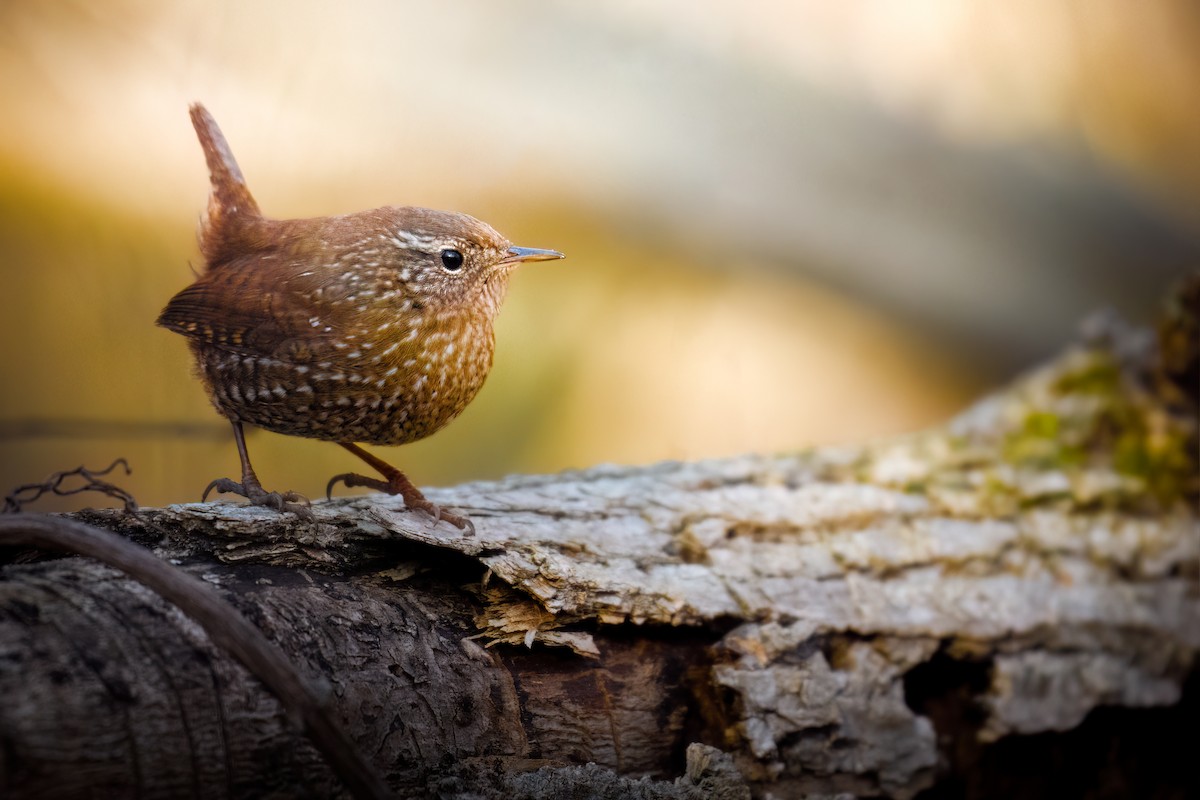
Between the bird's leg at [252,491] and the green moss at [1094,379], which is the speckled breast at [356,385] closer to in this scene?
the bird's leg at [252,491]

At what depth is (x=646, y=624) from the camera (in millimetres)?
1928

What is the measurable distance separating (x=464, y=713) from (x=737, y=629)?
64cm

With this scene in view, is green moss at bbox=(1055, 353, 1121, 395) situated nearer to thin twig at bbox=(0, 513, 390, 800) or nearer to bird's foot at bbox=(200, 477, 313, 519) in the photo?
bird's foot at bbox=(200, 477, 313, 519)

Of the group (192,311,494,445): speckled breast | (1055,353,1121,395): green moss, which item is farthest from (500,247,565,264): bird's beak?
(1055,353,1121,395): green moss

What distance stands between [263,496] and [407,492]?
329 mm

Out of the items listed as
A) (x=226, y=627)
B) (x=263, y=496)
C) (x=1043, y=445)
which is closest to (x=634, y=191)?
(x=1043, y=445)

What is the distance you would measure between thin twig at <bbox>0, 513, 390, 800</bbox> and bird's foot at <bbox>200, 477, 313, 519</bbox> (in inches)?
17.7

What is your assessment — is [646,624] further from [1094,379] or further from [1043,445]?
[1094,379]

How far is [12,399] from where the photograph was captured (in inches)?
83.7

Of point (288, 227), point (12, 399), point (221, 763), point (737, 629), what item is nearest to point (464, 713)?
point (221, 763)

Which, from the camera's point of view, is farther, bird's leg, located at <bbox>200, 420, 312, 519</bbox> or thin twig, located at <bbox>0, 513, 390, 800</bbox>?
bird's leg, located at <bbox>200, 420, 312, 519</bbox>

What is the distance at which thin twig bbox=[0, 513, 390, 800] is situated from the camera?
1.31m

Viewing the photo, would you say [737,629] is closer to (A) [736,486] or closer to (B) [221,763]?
(A) [736,486]

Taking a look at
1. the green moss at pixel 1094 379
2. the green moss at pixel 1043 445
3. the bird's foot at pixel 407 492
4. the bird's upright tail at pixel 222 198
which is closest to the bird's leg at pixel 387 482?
the bird's foot at pixel 407 492
